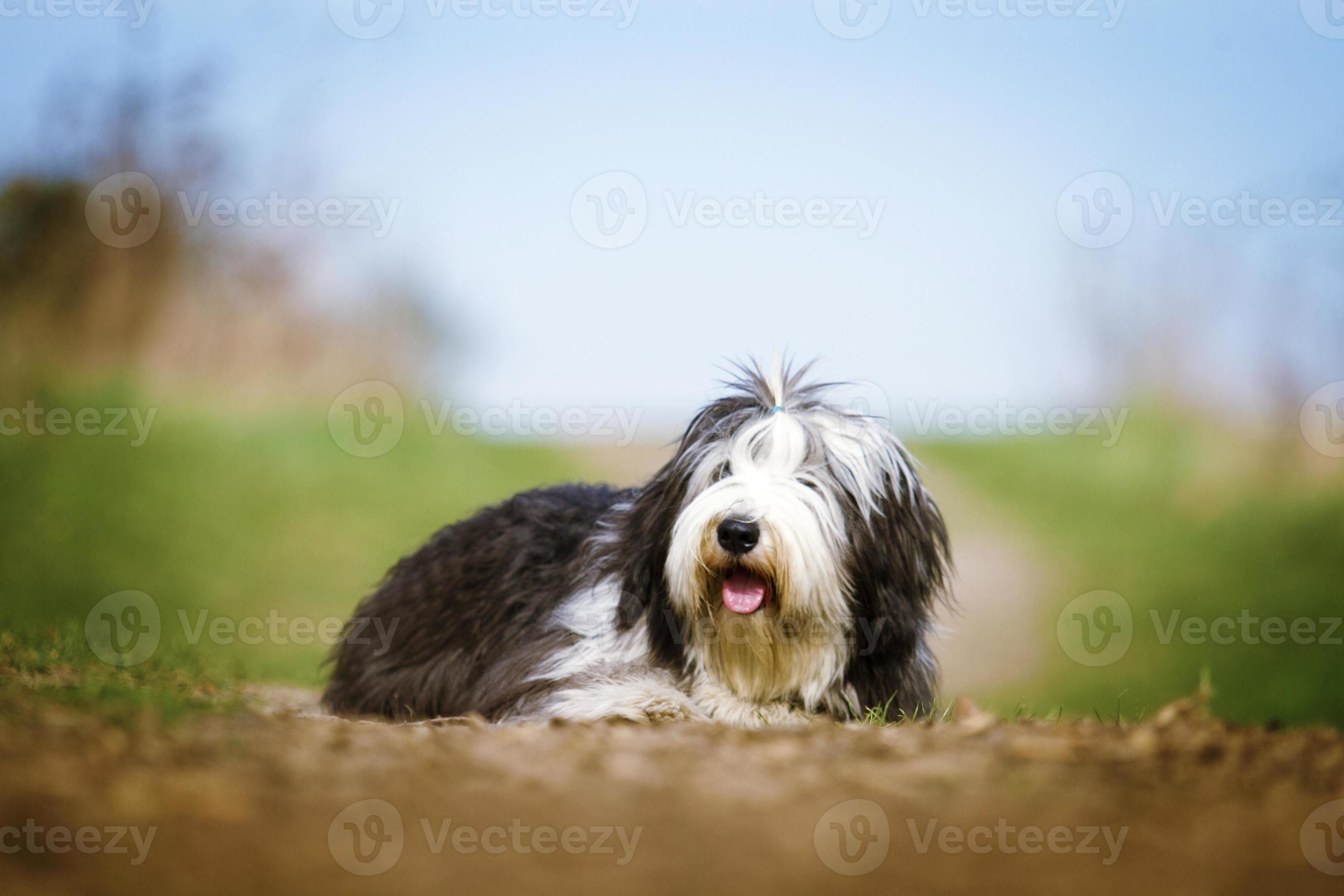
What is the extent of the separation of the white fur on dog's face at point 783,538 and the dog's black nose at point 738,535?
0.02 meters

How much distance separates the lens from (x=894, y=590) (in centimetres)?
474

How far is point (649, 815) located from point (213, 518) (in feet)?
41.4

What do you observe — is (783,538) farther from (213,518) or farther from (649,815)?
(213,518)

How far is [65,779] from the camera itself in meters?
2.59

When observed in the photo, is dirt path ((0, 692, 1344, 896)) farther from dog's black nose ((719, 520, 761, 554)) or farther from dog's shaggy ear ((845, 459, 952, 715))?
dog's shaggy ear ((845, 459, 952, 715))

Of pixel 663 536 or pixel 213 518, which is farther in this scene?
pixel 213 518

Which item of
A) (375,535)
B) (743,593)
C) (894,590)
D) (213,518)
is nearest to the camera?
(743,593)

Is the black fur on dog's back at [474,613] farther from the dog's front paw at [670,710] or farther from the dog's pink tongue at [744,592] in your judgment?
the dog's pink tongue at [744,592]

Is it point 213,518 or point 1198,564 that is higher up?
point 1198,564

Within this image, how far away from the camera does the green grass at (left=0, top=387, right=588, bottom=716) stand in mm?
12344

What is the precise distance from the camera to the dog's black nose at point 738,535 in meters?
4.21

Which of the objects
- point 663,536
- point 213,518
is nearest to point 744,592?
point 663,536

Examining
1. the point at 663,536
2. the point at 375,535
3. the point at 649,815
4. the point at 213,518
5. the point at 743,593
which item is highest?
the point at 663,536

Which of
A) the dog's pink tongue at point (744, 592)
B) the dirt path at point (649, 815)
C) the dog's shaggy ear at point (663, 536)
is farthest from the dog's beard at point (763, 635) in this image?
the dirt path at point (649, 815)
